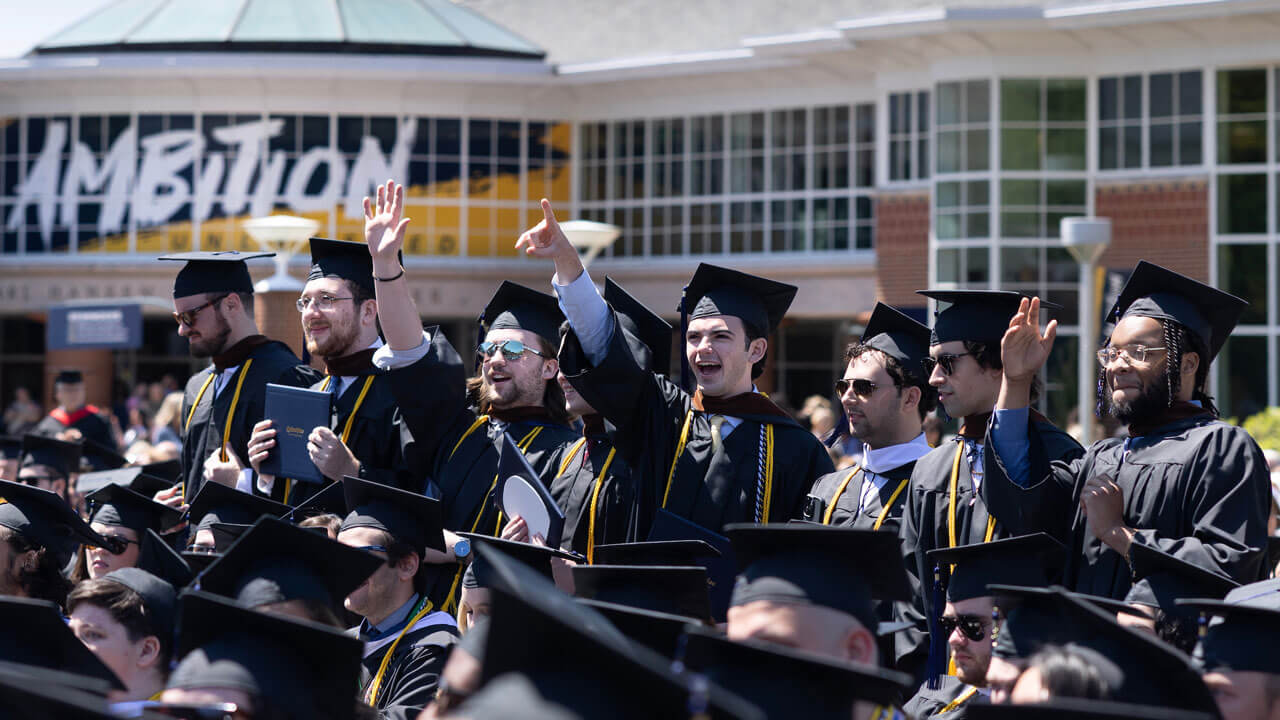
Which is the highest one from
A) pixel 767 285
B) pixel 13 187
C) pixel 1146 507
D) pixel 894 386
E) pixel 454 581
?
pixel 13 187

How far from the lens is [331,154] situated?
27.9m

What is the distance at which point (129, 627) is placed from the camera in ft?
13.6

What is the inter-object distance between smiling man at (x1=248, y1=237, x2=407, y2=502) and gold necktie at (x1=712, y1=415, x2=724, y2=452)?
4.51ft

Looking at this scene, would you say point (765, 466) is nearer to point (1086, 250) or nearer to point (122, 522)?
point (122, 522)

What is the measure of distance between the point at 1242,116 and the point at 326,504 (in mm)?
18744

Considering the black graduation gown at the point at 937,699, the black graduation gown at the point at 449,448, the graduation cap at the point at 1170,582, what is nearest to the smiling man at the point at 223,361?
the black graduation gown at the point at 449,448

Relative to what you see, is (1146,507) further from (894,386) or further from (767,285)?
(767,285)

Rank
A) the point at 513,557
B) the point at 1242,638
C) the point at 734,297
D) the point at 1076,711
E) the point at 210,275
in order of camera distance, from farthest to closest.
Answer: the point at 210,275 → the point at 734,297 → the point at 513,557 → the point at 1242,638 → the point at 1076,711

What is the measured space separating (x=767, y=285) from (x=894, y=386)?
0.62 metres

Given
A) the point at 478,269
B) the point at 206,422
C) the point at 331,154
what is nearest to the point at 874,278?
the point at 478,269

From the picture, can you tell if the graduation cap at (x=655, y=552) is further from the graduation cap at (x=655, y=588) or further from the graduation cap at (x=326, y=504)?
the graduation cap at (x=326, y=504)

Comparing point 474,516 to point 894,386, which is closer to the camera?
point 894,386

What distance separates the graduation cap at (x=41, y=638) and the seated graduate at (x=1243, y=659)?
279cm

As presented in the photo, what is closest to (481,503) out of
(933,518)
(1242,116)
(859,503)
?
(859,503)
